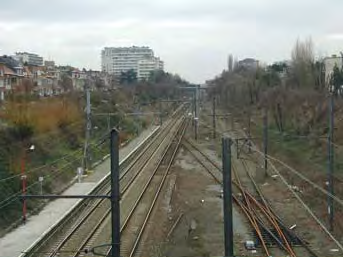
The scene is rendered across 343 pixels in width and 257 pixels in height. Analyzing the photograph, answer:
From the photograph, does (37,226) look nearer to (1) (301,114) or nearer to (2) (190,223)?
(2) (190,223)

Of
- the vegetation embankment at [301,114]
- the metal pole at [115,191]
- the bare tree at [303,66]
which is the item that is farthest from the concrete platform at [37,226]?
the bare tree at [303,66]

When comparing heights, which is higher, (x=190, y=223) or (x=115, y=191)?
(x=115, y=191)

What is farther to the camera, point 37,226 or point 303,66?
point 303,66

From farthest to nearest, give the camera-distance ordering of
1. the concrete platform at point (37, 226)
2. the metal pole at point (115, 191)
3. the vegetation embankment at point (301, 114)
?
1. the vegetation embankment at point (301, 114)
2. the concrete platform at point (37, 226)
3. the metal pole at point (115, 191)

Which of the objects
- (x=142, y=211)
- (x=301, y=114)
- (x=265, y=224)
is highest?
(x=301, y=114)

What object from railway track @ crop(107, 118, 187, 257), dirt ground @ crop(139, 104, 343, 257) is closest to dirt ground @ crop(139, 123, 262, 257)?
dirt ground @ crop(139, 104, 343, 257)

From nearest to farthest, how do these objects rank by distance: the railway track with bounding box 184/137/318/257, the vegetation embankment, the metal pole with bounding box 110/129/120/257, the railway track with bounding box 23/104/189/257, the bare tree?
the metal pole with bounding box 110/129/120/257 < the railway track with bounding box 184/137/318/257 < the railway track with bounding box 23/104/189/257 < the vegetation embankment < the bare tree

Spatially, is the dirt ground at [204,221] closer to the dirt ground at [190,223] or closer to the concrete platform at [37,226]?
the dirt ground at [190,223]

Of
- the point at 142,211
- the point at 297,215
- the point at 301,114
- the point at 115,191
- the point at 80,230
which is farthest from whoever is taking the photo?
the point at 301,114

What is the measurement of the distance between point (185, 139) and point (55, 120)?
630 inches

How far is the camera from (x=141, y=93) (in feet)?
299

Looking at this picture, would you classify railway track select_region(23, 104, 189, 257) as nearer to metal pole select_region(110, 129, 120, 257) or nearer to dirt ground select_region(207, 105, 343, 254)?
A: metal pole select_region(110, 129, 120, 257)

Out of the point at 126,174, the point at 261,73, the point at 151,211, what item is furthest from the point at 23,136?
the point at 261,73

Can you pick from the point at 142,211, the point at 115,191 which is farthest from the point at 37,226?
the point at 115,191
